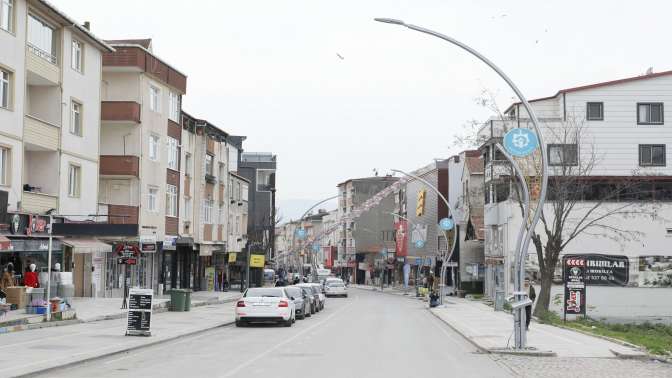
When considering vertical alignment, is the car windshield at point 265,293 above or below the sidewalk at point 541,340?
above

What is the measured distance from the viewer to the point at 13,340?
68.3 ft

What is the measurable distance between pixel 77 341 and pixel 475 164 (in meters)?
51.7

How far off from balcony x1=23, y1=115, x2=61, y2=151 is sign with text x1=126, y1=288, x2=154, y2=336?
38.3ft

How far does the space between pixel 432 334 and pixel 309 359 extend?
9.87 metres

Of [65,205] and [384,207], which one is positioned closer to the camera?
[65,205]

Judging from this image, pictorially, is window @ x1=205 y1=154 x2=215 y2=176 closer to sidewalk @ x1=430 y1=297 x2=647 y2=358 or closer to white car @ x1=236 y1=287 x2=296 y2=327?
sidewalk @ x1=430 y1=297 x2=647 y2=358

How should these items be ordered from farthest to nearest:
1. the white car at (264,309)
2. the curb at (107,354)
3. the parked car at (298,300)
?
the parked car at (298,300) < the white car at (264,309) < the curb at (107,354)

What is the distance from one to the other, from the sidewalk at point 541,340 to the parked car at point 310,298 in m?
6.33

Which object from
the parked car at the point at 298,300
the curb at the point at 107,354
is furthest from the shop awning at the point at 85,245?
the curb at the point at 107,354

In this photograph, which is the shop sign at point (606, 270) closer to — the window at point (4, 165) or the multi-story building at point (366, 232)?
the window at point (4, 165)

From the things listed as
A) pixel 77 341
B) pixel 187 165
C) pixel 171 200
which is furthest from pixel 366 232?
pixel 77 341

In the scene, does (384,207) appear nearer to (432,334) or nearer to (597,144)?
(597,144)

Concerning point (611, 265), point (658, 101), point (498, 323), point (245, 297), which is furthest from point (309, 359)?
point (658, 101)

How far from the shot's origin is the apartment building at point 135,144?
43062 mm
